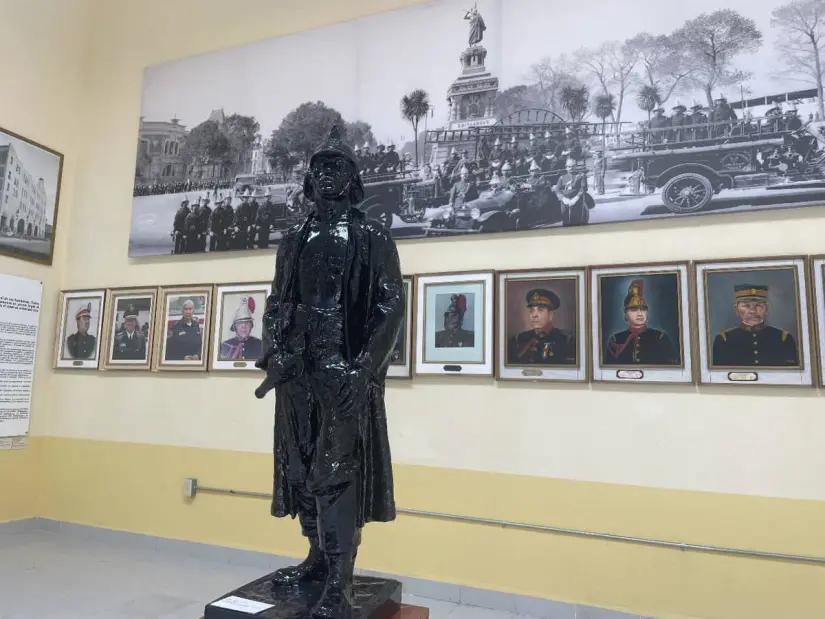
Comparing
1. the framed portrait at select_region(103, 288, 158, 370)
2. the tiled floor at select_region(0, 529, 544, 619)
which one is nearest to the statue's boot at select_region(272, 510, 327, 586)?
the tiled floor at select_region(0, 529, 544, 619)

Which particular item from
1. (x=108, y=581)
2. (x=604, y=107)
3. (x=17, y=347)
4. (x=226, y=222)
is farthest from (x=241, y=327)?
(x=604, y=107)

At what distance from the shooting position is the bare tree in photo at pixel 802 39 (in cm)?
343

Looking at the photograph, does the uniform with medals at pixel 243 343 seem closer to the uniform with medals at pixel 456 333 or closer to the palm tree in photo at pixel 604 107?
the uniform with medals at pixel 456 333

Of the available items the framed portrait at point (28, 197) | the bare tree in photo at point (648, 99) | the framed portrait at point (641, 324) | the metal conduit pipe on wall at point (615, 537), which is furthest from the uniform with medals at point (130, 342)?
the bare tree in photo at point (648, 99)

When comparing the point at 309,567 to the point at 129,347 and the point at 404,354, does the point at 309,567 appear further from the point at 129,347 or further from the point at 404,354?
the point at 129,347

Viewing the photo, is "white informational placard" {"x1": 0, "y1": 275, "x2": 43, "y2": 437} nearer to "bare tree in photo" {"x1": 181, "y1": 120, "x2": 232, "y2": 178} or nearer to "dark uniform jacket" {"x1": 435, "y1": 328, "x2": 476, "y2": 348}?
"bare tree in photo" {"x1": 181, "y1": 120, "x2": 232, "y2": 178}

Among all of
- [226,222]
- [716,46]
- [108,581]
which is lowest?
[108,581]

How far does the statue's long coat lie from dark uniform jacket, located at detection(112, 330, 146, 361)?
A: 2917 millimetres

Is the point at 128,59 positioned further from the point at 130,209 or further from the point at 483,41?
the point at 483,41

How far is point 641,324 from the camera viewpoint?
3.53 meters

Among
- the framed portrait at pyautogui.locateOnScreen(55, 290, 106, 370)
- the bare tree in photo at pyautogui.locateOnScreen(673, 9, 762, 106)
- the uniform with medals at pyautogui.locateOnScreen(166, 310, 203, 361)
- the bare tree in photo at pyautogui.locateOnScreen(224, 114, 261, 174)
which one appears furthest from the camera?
the framed portrait at pyautogui.locateOnScreen(55, 290, 106, 370)

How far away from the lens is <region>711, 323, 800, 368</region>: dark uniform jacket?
127 inches

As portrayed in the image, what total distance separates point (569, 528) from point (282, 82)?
3.92m

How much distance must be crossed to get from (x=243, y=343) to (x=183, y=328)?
60 cm
